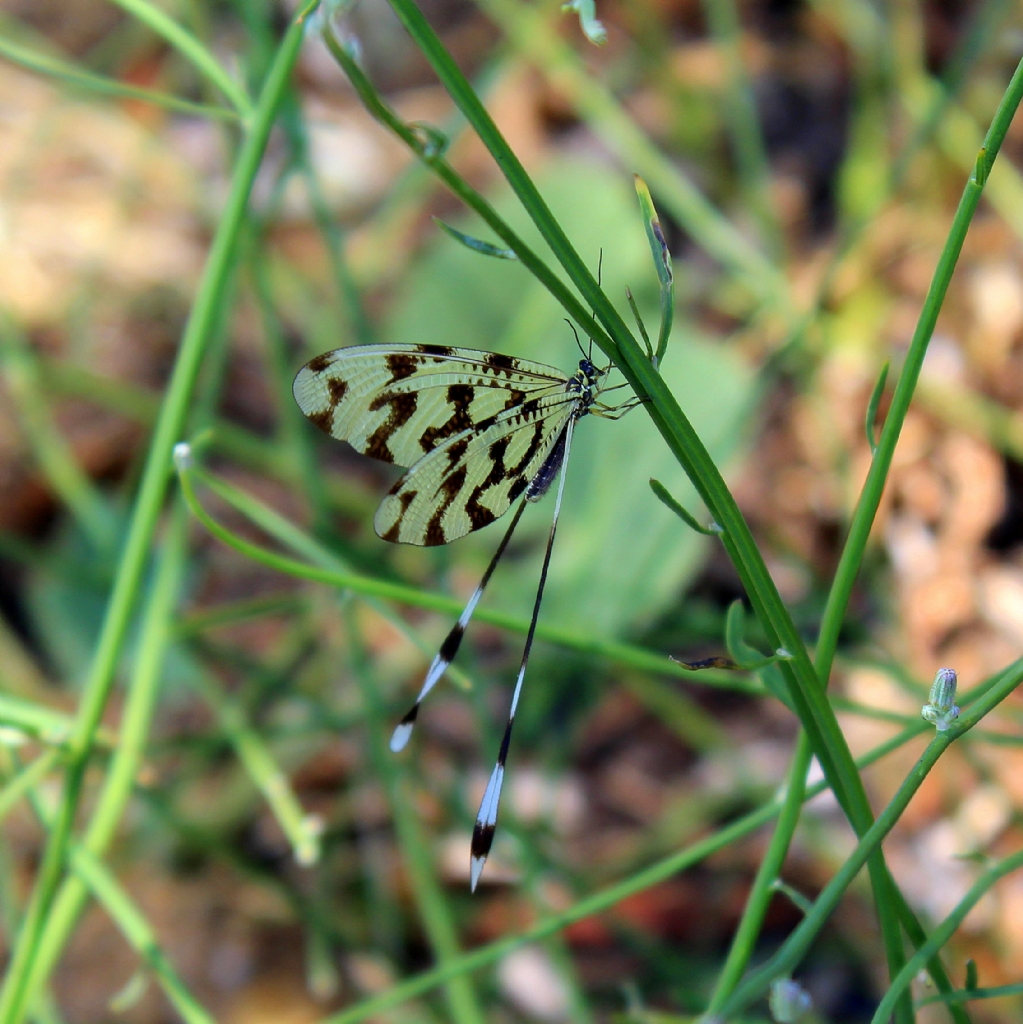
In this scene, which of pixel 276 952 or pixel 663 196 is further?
pixel 663 196

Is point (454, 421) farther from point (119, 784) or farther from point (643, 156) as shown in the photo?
point (643, 156)

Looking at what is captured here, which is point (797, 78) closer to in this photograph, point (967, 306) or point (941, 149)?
point (941, 149)

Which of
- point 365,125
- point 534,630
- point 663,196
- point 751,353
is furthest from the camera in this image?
point 365,125

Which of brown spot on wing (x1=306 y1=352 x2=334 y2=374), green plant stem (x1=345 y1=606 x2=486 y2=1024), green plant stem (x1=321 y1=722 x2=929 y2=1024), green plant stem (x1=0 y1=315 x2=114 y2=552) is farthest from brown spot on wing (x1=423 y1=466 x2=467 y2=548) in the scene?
green plant stem (x1=0 y1=315 x2=114 y2=552)

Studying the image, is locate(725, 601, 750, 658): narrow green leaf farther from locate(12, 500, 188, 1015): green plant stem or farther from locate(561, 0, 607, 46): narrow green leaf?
locate(12, 500, 188, 1015): green plant stem

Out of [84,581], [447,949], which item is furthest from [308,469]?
[447,949]

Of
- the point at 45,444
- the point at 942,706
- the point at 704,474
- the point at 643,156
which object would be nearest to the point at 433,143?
the point at 704,474

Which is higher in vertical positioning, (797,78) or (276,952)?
(797,78)
